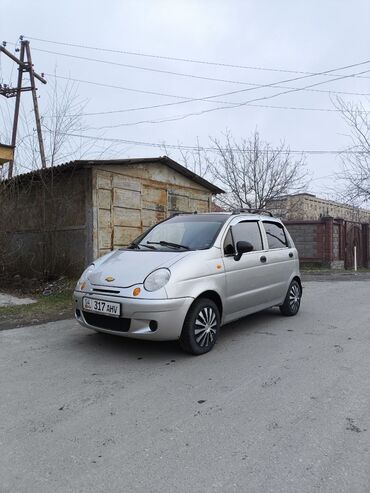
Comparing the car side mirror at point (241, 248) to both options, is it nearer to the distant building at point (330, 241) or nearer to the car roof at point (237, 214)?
the car roof at point (237, 214)

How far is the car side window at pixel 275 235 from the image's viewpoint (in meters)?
6.65

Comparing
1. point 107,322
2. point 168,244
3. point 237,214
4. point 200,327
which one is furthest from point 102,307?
point 237,214

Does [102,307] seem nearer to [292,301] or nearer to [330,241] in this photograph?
[292,301]

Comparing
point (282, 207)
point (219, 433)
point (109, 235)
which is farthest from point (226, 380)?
point (282, 207)

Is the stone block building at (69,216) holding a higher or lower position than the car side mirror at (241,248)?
higher

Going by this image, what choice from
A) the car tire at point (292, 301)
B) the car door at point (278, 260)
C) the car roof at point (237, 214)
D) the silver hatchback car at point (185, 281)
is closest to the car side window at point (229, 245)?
the silver hatchback car at point (185, 281)

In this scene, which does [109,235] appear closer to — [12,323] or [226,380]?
[12,323]

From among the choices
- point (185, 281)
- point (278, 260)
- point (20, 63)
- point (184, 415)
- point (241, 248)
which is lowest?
point (184, 415)

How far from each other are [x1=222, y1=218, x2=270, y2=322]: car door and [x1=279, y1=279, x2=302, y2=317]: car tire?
0.81 m

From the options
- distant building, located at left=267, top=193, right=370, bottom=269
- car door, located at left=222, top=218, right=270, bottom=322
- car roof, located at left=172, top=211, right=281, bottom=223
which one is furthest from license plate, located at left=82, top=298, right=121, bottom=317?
distant building, located at left=267, top=193, right=370, bottom=269

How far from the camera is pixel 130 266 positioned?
16.1 feet

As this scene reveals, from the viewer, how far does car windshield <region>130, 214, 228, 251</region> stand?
5398 mm

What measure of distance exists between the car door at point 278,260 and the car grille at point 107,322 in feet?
8.33

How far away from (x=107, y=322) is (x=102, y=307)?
19cm
